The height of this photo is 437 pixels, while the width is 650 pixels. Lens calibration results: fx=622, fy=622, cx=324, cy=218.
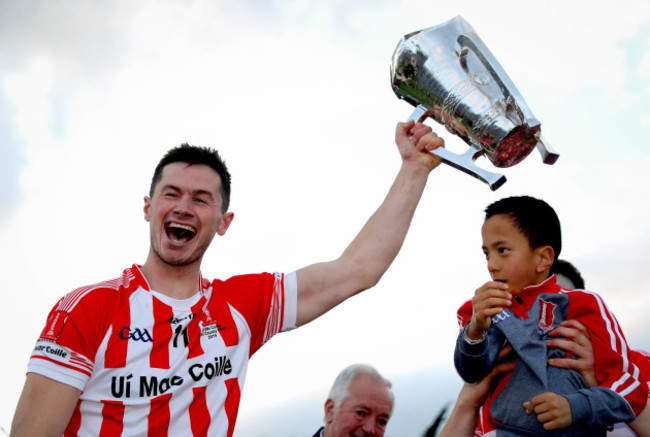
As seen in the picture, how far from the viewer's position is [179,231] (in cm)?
273

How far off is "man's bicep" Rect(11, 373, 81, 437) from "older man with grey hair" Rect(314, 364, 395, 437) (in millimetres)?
2709

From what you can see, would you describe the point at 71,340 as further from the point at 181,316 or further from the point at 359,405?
the point at 359,405

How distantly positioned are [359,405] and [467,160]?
8.52ft

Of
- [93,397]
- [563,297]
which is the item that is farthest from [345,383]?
[93,397]

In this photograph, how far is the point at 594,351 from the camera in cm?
258

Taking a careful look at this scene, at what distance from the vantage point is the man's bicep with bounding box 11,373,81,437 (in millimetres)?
2045

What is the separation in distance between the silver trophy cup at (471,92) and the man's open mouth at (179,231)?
111 cm

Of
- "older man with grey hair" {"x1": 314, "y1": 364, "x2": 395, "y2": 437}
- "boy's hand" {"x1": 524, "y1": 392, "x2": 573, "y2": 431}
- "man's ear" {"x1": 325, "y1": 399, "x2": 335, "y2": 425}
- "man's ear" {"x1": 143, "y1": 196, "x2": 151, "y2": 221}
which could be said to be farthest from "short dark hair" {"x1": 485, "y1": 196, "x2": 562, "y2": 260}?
"man's ear" {"x1": 325, "y1": 399, "x2": 335, "y2": 425}

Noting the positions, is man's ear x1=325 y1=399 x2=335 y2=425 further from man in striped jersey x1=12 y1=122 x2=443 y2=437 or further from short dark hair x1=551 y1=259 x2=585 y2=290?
man in striped jersey x1=12 y1=122 x2=443 y2=437

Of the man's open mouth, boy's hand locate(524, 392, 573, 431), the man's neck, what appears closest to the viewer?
boy's hand locate(524, 392, 573, 431)

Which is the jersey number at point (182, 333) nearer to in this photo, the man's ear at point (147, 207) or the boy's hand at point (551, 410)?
the man's ear at point (147, 207)

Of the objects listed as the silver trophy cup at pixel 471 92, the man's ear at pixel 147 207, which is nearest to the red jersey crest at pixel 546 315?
the silver trophy cup at pixel 471 92

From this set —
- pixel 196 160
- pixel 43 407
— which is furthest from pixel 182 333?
pixel 196 160

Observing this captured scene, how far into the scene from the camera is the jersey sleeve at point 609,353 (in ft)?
8.14
